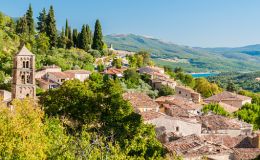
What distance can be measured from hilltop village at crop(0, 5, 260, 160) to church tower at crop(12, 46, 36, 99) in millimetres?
90

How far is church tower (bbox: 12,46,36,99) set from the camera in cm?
4006

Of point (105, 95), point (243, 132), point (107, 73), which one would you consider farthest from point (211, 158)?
point (107, 73)

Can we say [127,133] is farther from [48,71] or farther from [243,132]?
[48,71]

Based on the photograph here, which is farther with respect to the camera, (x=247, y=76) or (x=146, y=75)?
(x=247, y=76)

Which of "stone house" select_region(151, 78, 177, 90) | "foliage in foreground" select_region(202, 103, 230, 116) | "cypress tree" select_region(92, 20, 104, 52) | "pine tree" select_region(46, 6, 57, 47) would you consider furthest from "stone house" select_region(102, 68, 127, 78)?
"cypress tree" select_region(92, 20, 104, 52)

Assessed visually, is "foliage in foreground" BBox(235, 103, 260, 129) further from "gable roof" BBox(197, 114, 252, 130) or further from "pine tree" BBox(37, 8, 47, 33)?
"pine tree" BBox(37, 8, 47, 33)

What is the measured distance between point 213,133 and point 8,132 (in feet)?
86.8

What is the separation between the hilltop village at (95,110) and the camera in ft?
58.8

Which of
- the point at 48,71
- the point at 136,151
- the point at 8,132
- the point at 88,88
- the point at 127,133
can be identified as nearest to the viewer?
the point at 8,132

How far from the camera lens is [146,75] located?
66875 mm

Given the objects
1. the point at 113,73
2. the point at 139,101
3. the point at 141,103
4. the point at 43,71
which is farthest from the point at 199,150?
Answer: the point at 113,73

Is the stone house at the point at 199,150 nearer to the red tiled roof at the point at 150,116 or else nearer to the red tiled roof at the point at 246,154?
the red tiled roof at the point at 246,154

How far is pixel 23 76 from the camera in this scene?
4131cm

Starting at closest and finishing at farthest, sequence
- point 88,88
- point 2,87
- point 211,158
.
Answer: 1. point 211,158
2. point 88,88
3. point 2,87
